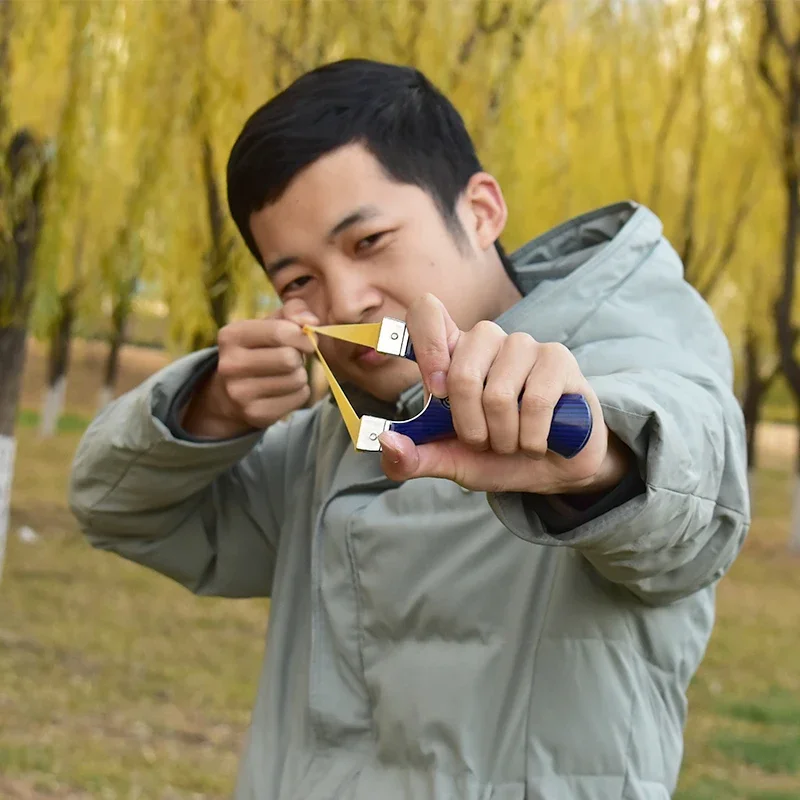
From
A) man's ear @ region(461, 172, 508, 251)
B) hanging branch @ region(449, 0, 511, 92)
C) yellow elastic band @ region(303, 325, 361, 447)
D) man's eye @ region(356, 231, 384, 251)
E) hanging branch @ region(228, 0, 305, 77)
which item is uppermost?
hanging branch @ region(449, 0, 511, 92)

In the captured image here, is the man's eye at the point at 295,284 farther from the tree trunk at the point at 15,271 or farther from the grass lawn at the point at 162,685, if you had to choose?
the tree trunk at the point at 15,271

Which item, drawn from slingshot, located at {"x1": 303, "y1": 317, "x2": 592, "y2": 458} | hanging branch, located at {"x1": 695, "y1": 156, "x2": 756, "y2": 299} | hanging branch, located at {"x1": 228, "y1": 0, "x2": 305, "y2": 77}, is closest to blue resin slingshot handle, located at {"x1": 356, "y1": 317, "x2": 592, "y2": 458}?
slingshot, located at {"x1": 303, "y1": 317, "x2": 592, "y2": 458}

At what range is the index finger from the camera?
1.00 metres

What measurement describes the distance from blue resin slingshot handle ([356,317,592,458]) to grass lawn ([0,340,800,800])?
3.09 metres

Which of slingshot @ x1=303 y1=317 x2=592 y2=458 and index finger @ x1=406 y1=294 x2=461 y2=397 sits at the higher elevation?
index finger @ x1=406 y1=294 x2=461 y2=397

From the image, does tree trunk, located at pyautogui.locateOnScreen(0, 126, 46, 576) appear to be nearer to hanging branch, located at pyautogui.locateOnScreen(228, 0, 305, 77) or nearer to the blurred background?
the blurred background

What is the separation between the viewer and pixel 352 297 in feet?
4.88

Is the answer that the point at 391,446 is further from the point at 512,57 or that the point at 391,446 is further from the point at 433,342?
the point at 512,57

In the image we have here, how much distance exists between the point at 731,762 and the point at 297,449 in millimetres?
3313

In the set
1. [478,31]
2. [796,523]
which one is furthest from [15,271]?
[796,523]

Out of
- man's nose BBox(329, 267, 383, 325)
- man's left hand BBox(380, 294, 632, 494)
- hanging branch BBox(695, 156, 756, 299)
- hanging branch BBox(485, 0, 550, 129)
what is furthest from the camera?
hanging branch BBox(695, 156, 756, 299)

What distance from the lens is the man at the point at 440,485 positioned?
3.66ft

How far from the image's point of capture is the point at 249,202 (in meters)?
1.62

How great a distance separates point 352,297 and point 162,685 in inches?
161
